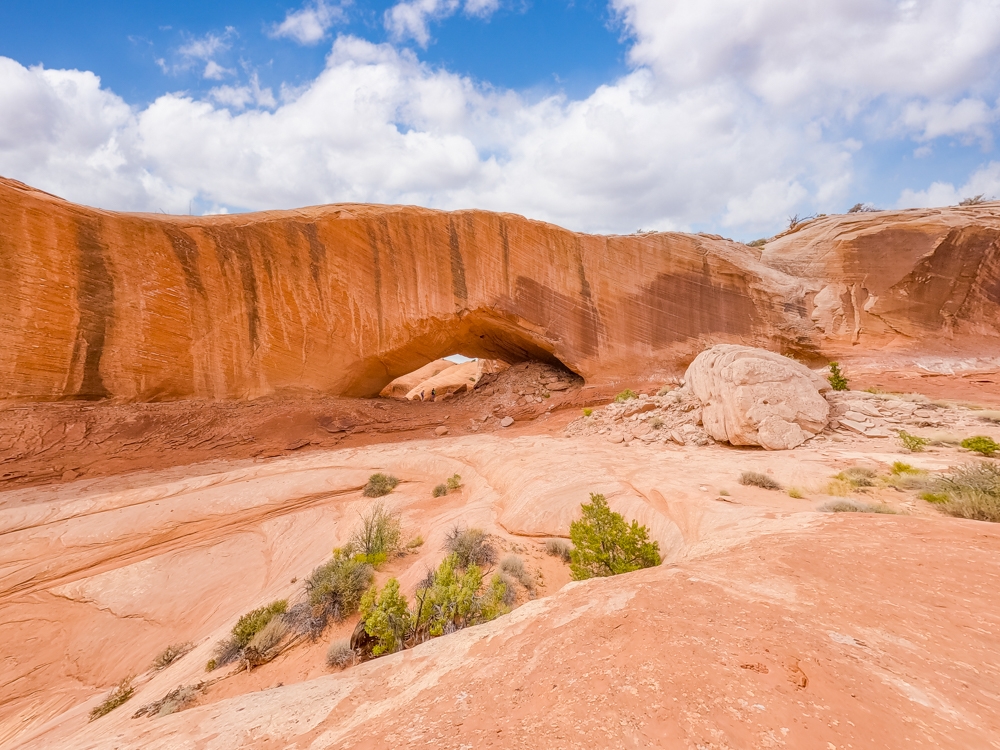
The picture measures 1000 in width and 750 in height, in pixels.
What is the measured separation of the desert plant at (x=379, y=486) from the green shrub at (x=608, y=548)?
16.6ft

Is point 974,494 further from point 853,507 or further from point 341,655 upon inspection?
point 341,655

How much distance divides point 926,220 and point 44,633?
992 inches

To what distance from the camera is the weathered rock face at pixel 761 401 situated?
822 centimetres

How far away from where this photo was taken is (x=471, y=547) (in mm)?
5199

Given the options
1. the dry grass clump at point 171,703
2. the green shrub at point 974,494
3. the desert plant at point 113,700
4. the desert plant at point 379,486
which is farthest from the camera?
the desert plant at point 379,486

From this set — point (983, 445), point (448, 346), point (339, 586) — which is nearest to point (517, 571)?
point (339, 586)

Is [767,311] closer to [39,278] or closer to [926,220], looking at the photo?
[926,220]

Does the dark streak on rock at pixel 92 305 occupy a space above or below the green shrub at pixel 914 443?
above

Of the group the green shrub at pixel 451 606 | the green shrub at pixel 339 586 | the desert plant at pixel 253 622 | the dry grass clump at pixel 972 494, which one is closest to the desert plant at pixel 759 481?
the dry grass clump at pixel 972 494

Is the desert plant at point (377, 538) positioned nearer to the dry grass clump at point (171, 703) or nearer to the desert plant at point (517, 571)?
the desert plant at point (517, 571)

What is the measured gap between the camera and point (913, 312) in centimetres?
1471

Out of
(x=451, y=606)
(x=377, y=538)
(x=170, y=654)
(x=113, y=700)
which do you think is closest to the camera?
(x=451, y=606)

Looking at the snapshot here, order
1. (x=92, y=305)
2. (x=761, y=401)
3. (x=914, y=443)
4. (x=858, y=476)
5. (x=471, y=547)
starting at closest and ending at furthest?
(x=471, y=547)
(x=858, y=476)
(x=914, y=443)
(x=761, y=401)
(x=92, y=305)

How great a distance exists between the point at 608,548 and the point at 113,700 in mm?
5131
